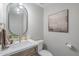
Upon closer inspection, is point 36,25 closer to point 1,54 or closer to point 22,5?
point 22,5

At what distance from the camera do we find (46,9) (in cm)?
120

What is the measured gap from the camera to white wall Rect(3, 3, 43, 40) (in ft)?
3.94

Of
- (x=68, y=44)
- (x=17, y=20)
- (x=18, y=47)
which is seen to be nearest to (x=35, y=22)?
(x=17, y=20)

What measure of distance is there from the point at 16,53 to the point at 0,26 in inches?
14.0

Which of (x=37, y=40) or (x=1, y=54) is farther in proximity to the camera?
(x=37, y=40)

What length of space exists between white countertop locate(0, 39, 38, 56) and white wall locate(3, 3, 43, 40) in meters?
0.08

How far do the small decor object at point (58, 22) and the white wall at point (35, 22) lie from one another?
12 cm

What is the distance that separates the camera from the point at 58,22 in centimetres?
118

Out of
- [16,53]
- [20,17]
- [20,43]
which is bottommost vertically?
[16,53]

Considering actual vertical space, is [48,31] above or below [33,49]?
above

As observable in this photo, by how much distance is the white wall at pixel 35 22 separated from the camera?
1202 millimetres

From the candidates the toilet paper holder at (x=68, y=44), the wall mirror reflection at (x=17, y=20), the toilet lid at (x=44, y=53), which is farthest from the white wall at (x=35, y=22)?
the toilet paper holder at (x=68, y=44)

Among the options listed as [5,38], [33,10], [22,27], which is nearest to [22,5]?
[33,10]

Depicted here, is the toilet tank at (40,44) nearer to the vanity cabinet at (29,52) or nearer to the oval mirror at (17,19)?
the vanity cabinet at (29,52)
